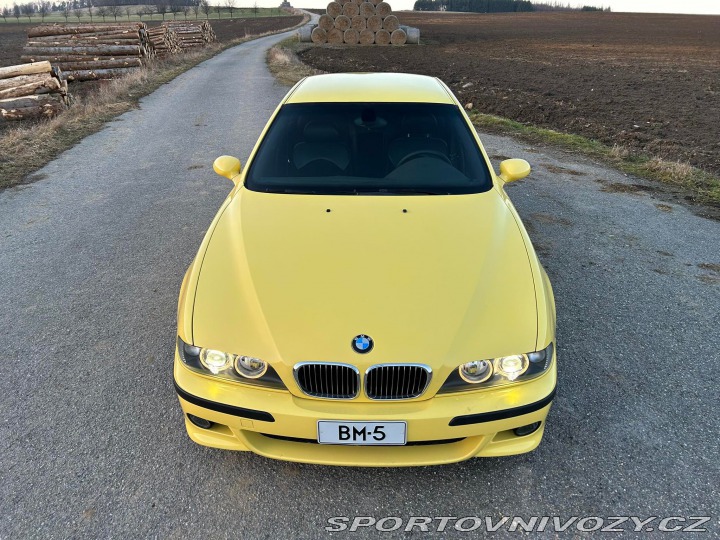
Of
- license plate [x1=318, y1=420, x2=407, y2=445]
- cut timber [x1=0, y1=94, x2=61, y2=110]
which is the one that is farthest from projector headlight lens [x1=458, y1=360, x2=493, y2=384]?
cut timber [x1=0, y1=94, x2=61, y2=110]

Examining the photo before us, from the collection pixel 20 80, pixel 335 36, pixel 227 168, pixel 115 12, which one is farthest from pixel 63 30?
pixel 115 12

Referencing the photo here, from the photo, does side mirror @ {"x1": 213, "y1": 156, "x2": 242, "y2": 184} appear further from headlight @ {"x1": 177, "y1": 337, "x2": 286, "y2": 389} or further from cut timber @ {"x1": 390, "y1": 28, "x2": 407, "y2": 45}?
cut timber @ {"x1": 390, "y1": 28, "x2": 407, "y2": 45}

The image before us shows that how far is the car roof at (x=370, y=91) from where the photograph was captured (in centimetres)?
357

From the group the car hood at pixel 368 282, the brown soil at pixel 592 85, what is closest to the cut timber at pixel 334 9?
the brown soil at pixel 592 85

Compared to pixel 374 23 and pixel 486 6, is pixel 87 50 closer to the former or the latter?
pixel 374 23

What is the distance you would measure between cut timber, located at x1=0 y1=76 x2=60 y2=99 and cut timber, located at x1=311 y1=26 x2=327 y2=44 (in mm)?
20515

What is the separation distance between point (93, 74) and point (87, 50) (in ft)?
3.93

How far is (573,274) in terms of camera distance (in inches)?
165

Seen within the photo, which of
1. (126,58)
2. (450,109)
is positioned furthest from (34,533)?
(126,58)

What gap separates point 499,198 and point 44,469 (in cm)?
287

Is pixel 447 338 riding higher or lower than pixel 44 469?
higher

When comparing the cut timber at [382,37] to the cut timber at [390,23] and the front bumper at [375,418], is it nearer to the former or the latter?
the cut timber at [390,23]

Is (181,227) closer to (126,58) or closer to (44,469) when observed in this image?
(44,469)

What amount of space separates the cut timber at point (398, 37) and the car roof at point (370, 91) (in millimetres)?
28272
